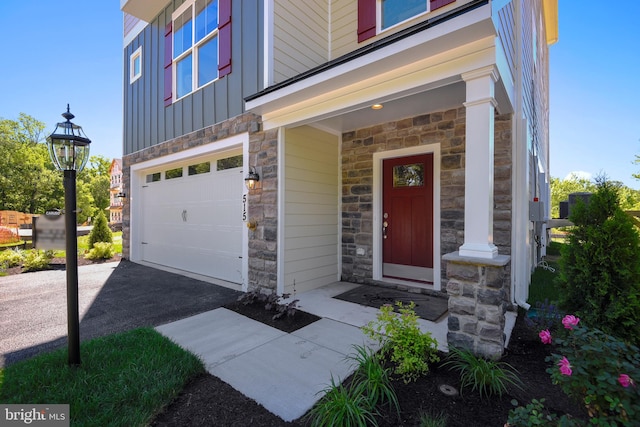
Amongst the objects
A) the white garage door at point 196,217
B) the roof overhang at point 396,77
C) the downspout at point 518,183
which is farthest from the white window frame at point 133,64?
the downspout at point 518,183

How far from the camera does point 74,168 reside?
2367mm

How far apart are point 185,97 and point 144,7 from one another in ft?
8.08

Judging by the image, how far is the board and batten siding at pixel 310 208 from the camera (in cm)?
435

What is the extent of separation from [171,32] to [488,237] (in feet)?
22.9

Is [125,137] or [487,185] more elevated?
[125,137]

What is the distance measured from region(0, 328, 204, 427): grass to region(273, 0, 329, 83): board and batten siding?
377 centimetres

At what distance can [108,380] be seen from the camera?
2143 mm

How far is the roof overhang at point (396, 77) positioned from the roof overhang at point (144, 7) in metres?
4.22

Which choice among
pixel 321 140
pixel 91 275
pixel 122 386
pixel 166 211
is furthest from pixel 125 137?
pixel 122 386

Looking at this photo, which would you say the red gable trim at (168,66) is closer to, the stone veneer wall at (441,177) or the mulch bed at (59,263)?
the stone veneer wall at (441,177)

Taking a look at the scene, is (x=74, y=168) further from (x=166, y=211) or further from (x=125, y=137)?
(x=125, y=137)

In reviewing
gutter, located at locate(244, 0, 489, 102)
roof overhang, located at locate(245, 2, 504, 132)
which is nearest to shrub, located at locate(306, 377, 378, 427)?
roof overhang, located at locate(245, 2, 504, 132)

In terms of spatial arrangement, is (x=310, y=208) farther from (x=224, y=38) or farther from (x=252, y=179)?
(x=224, y=38)

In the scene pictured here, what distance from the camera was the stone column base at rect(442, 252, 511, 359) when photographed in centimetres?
239
